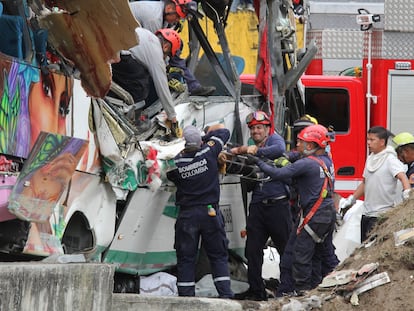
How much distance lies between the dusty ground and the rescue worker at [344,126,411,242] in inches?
83.5

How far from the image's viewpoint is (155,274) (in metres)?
10.4

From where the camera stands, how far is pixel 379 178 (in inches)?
441

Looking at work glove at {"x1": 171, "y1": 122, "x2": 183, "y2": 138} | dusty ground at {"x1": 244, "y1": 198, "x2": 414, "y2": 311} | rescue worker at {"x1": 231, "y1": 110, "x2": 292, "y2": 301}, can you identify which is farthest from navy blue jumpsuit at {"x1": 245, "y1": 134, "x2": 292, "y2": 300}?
dusty ground at {"x1": 244, "y1": 198, "x2": 414, "y2": 311}

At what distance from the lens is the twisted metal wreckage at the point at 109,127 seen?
761 centimetres

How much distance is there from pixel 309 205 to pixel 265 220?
82 cm

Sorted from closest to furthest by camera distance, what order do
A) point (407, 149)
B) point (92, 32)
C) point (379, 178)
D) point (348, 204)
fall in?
point (92, 32) < point (379, 178) < point (407, 149) < point (348, 204)

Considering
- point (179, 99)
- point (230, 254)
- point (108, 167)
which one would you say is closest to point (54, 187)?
point (108, 167)

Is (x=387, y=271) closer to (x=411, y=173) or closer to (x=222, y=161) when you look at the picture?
(x=222, y=161)

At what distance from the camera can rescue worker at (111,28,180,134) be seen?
1023 cm

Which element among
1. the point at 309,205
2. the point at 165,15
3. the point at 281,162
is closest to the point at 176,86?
the point at 165,15

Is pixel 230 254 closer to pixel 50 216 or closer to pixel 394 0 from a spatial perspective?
pixel 50 216

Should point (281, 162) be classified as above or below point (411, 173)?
above

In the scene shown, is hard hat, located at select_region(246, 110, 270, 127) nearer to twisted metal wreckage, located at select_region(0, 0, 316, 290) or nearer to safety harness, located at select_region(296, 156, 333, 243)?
twisted metal wreckage, located at select_region(0, 0, 316, 290)

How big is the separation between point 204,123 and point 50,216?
357cm
